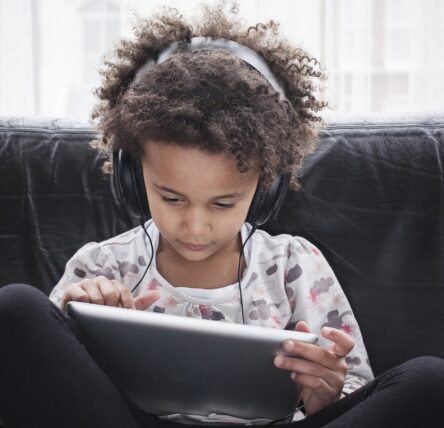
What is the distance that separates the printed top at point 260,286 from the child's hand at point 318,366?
0.42 ft

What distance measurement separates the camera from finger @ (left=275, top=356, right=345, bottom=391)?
0.87m

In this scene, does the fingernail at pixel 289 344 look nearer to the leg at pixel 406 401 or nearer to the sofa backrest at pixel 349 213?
the leg at pixel 406 401

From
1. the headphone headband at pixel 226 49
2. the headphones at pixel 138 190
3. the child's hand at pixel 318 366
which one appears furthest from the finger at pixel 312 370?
the headphone headband at pixel 226 49

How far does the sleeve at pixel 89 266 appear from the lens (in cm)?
119

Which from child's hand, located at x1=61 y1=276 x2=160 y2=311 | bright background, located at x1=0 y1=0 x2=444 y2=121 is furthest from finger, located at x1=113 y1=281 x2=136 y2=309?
bright background, located at x1=0 y1=0 x2=444 y2=121

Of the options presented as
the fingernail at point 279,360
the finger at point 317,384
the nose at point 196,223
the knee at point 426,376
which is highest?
the nose at point 196,223

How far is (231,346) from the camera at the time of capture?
2.78 ft

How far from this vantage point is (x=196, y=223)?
102 cm

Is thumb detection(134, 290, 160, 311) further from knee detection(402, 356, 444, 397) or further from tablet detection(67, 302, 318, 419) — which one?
knee detection(402, 356, 444, 397)

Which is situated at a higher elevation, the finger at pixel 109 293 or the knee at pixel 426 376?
the finger at pixel 109 293

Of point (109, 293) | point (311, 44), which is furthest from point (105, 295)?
point (311, 44)

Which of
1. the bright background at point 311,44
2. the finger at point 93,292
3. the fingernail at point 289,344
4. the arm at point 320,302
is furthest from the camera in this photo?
the bright background at point 311,44

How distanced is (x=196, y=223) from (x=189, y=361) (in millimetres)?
207

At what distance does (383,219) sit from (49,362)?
59 centimetres
